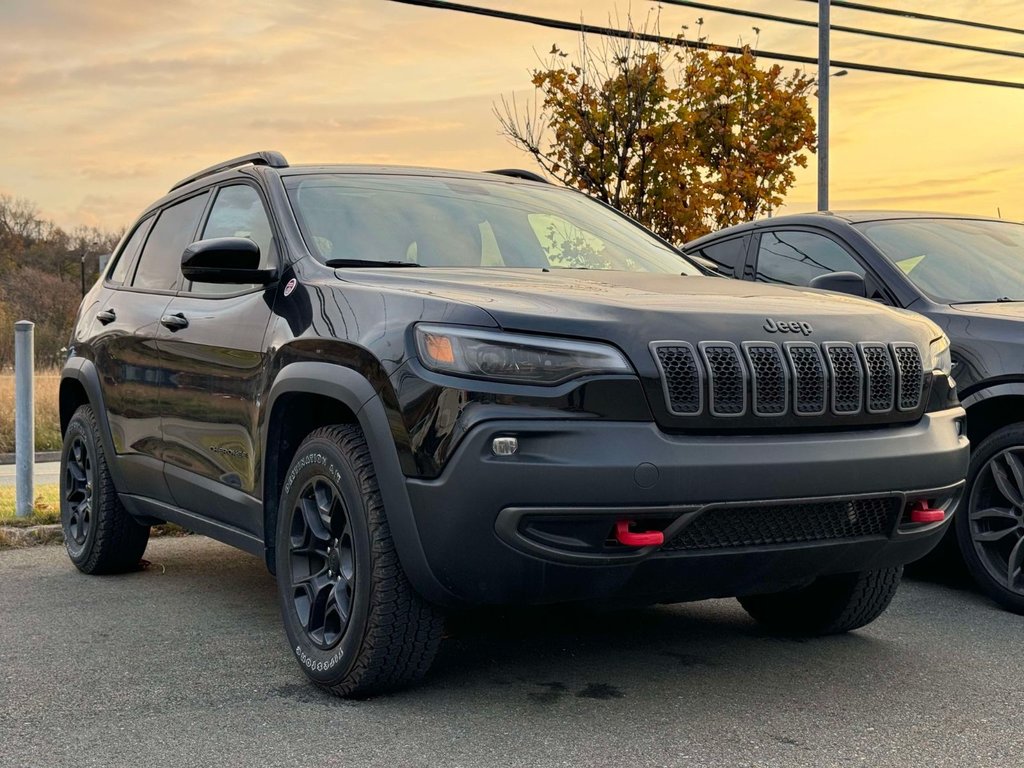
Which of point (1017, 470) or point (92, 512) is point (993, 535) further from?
point (92, 512)

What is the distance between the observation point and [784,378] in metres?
3.67

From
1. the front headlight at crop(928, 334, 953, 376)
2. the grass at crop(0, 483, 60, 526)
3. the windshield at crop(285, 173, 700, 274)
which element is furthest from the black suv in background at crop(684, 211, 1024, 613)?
the grass at crop(0, 483, 60, 526)

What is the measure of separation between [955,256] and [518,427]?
367 centimetres

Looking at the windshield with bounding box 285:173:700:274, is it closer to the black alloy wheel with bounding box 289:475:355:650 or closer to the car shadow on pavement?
the black alloy wheel with bounding box 289:475:355:650

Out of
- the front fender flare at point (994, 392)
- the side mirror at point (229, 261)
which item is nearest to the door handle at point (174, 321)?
the side mirror at point (229, 261)

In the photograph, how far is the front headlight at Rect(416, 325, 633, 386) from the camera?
3.48 m

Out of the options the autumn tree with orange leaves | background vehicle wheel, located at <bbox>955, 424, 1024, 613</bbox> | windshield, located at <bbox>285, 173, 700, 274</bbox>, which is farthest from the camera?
the autumn tree with orange leaves

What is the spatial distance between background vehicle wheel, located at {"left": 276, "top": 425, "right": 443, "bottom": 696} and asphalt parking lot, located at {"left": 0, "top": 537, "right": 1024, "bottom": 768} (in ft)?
0.45

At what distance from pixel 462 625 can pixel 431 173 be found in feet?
6.24

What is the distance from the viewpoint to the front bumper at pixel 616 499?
343 cm

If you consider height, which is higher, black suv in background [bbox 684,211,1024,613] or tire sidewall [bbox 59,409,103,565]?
black suv in background [bbox 684,211,1024,613]

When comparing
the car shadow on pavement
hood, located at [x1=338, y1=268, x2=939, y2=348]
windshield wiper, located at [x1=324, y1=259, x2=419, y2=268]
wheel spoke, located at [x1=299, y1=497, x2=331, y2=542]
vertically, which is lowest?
Answer: the car shadow on pavement

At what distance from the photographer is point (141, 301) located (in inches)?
230

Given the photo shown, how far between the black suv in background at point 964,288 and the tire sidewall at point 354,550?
2.30 m
